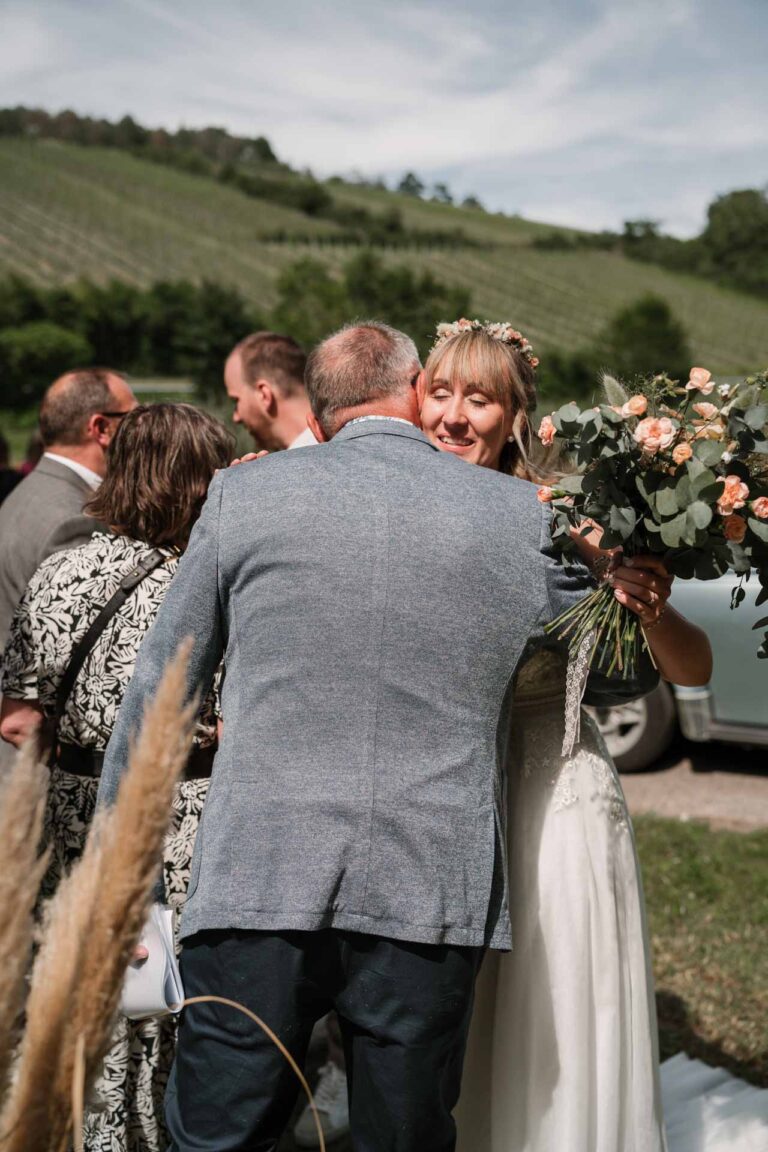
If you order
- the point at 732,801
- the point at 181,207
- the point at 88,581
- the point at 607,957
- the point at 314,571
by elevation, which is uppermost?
the point at 181,207

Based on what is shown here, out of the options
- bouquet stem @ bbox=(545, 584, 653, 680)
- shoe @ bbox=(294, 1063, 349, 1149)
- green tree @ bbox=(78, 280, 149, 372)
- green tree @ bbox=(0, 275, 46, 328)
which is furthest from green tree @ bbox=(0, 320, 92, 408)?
bouquet stem @ bbox=(545, 584, 653, 680)

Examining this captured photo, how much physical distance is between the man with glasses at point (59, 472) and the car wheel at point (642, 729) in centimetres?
389

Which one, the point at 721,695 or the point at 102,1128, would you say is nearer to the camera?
the point at 102,1128

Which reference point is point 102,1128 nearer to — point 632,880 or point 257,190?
point 632,880

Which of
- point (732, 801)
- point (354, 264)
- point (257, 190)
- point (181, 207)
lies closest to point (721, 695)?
point (732, 801)

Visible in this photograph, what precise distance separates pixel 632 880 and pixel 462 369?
1.36 m

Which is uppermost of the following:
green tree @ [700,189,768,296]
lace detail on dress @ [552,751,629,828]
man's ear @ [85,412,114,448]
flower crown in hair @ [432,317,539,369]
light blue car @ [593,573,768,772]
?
green tree @ [700,189,768,296]

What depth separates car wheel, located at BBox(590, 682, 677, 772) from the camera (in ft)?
22.0

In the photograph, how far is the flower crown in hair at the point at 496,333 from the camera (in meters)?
2.85

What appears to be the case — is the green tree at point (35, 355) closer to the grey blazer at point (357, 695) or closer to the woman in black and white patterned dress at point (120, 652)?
the woman in black and white patterned dress at point (120, 652)

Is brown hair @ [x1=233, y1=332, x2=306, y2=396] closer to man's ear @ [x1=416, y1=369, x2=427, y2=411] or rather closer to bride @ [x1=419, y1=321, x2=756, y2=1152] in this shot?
bride @ [x1=419, y1=321, x2=756, y2=1152]

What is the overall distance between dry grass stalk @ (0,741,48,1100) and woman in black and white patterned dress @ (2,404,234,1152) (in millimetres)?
1662

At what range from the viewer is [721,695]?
647cm

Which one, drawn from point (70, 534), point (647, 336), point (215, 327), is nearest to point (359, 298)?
point (215, 327)
